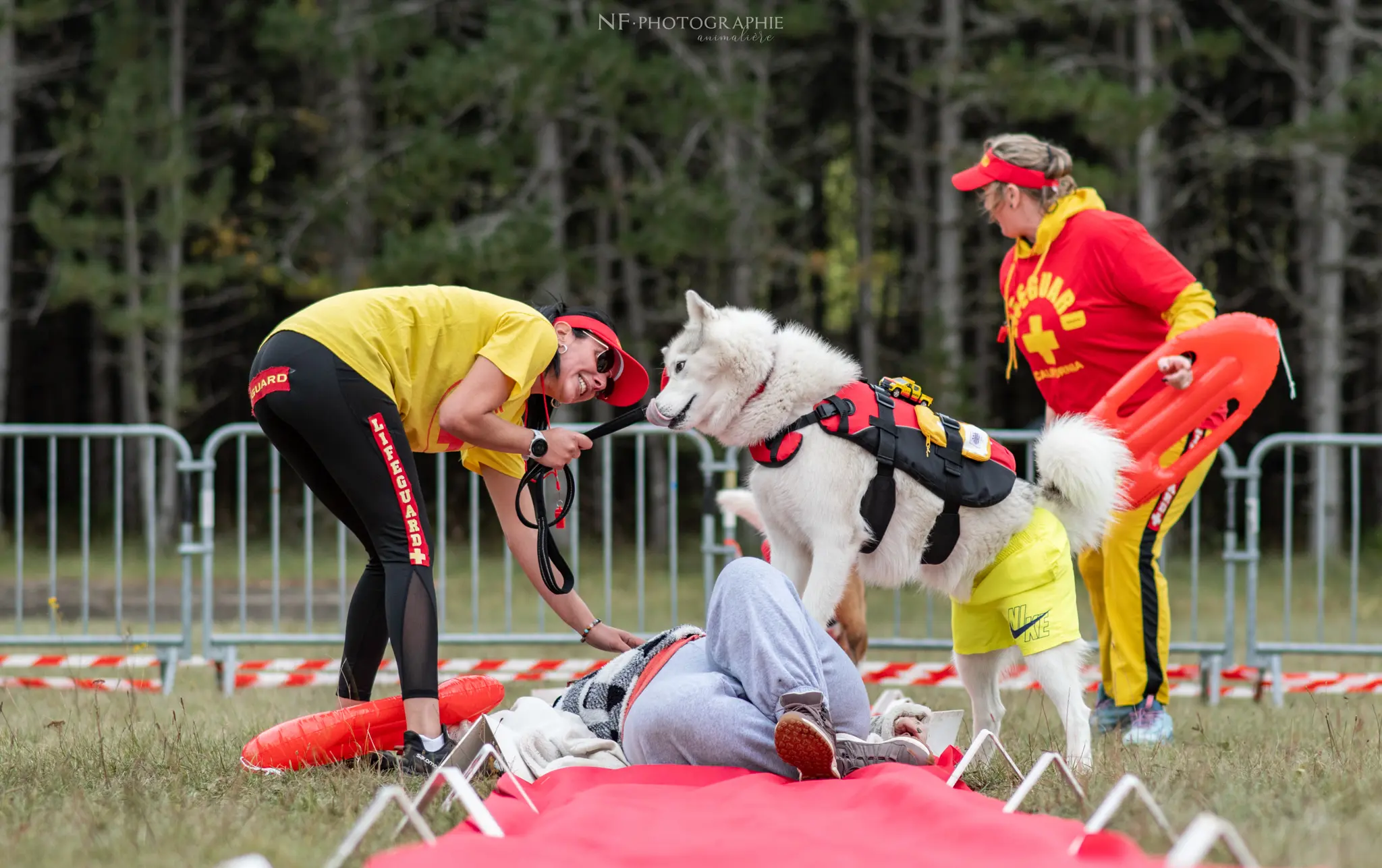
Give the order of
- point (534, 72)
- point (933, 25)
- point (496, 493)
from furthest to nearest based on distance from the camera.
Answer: point (933, 25) → point (534, 72) → point (496, 493)

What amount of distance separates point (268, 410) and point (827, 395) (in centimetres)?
177

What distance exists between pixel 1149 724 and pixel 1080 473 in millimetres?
1218

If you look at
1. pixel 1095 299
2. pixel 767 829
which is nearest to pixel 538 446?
pixel 767 829

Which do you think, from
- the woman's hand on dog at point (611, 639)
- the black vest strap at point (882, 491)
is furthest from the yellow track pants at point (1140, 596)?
the woman's hand on dog at point (611, 639)

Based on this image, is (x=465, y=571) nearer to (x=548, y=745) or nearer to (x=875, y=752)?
(x=548, y=745)

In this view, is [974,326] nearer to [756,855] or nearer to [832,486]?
[832,486]

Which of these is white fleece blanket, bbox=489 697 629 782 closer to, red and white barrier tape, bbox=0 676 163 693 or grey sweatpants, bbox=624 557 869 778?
grey sweatpants, bbox=624 557 869 778

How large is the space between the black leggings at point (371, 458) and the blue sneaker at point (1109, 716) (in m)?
Result: 2.58

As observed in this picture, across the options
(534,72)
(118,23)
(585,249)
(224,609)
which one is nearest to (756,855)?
(224,609)

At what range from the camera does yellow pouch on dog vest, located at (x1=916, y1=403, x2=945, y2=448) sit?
4.13 metres

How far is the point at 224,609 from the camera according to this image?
25.2 feet

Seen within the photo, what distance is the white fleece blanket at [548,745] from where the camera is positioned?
136 inches

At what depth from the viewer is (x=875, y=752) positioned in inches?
131

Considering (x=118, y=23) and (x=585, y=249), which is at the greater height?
(x=118, y=23)
